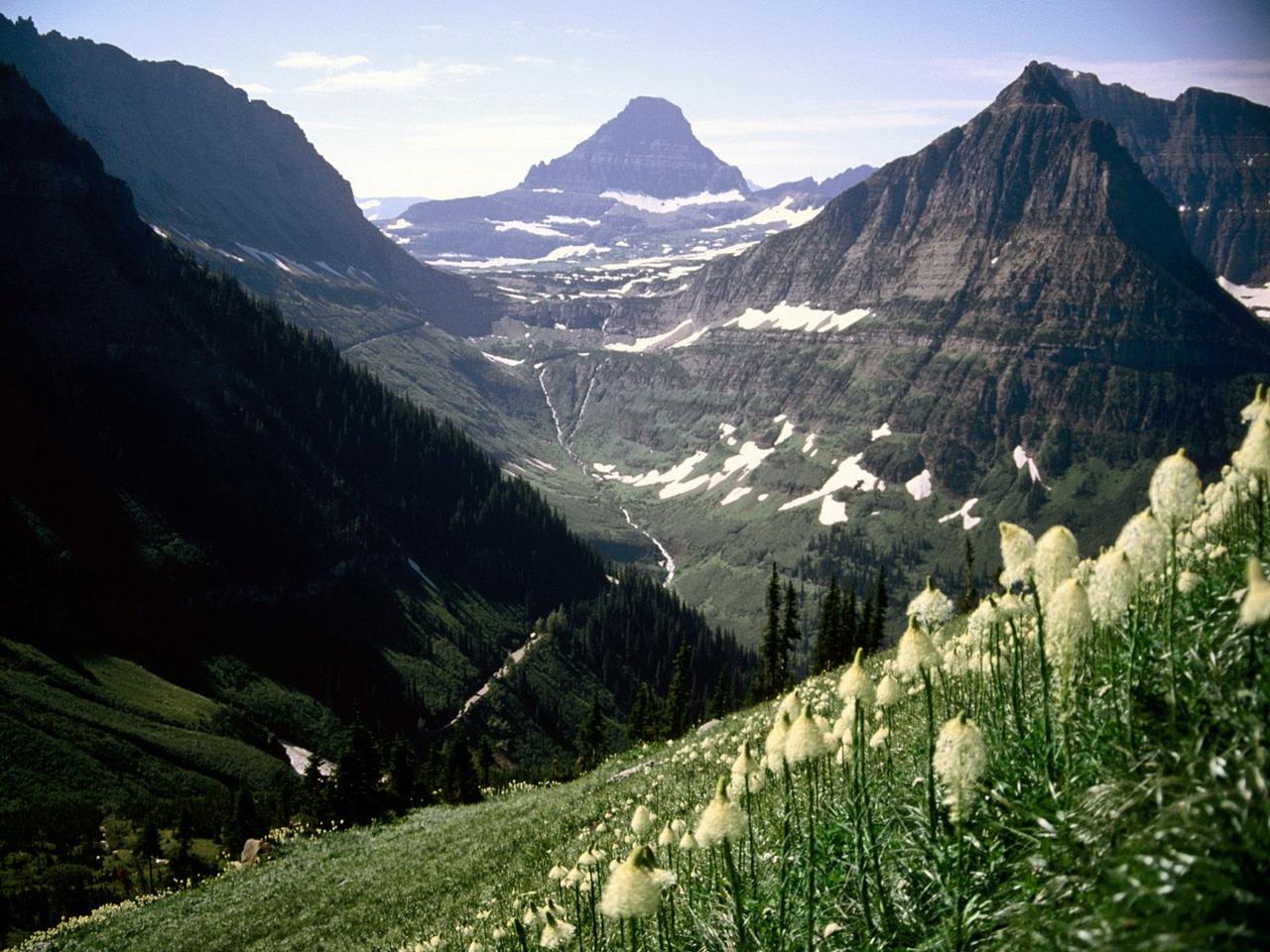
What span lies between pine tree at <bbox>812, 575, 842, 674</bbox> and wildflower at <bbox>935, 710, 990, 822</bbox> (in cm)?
8603

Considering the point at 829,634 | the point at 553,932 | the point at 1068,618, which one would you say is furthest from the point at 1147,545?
the point at 829,634

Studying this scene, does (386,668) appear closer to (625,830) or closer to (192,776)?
(192,776)

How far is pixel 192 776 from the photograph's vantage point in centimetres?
9138

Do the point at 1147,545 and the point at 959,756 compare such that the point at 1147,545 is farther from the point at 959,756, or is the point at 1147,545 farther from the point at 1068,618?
the point at 959,756

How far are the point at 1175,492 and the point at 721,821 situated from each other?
4285 mm

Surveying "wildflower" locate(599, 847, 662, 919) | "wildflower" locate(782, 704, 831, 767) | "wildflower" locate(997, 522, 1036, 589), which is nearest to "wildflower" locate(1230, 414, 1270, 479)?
"wildflower" locate(997, 522, 1036, 589)

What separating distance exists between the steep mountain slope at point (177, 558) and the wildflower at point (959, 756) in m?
99.0

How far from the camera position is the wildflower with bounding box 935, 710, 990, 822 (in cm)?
542

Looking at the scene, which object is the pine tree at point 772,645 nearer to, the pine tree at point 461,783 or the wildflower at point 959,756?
the pine tree at point 461,783

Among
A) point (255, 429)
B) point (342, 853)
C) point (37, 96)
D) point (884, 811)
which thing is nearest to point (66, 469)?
point (255, 429)

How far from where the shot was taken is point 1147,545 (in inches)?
240

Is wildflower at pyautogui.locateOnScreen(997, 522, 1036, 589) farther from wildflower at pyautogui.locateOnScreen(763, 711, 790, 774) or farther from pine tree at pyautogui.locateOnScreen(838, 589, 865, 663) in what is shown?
pine tree at pyautogui.locateOnScreen(838, 589, 865, 663)

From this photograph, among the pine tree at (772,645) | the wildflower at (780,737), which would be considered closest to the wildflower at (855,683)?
the wildflower at (780,737)

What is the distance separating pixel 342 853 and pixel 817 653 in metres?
64.4
